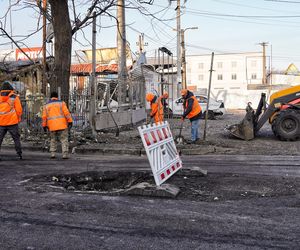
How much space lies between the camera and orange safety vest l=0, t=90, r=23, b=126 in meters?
9.56

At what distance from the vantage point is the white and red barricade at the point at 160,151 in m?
6.30

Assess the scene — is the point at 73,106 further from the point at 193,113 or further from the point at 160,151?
the point at 160,151

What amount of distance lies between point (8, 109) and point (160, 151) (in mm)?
4593

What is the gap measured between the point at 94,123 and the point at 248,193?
8.38 m

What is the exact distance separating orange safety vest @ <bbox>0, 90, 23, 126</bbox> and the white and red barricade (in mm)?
4178

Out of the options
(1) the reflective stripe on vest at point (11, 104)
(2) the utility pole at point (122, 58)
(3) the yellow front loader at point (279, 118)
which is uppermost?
(2) the utility pole at point (122, 58)

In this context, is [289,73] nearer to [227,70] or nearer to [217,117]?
[227,70]

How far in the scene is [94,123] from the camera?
45.1 ft

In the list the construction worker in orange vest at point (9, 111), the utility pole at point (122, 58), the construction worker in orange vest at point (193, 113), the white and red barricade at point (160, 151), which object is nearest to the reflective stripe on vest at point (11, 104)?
the construction worker in orange vest at point (9, 111)

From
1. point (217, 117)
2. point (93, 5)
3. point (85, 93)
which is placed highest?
point (93, 5)

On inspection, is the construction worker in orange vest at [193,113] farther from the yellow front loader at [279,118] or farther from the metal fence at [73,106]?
the metal fence at [73,106]

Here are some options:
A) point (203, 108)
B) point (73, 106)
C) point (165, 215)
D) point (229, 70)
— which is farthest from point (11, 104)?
point (229, 70)

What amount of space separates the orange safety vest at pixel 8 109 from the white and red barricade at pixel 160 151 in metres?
4.18

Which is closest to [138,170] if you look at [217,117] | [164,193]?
[164,193]
